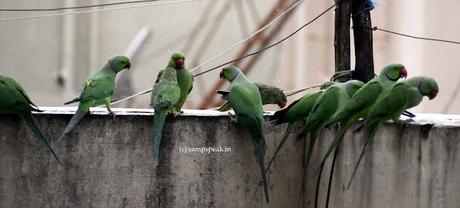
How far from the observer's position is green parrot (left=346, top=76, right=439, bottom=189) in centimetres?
407

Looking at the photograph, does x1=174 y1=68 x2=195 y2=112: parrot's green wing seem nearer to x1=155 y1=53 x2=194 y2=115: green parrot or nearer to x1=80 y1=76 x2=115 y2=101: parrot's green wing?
x1=155 y1=53 x2=194 y2=115: green parrot

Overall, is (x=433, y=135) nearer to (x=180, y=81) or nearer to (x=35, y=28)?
(x=180, y=81)

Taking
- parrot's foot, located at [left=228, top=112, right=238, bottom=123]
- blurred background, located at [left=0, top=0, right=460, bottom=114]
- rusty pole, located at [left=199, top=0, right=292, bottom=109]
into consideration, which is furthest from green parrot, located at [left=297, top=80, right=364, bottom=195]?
blurred background, located at [left=0, top=0, right=460, bottom=114]

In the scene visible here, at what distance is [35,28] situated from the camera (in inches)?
441

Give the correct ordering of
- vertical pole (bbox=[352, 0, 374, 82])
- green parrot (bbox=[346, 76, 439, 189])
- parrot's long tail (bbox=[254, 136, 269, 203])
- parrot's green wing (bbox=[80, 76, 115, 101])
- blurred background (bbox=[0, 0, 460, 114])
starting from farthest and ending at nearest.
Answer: blurred background (bbox=[0, 0, 460, 114]) → vertical pole (bbox=[352, 0, 374, 82]) → parrot's green wing (bbox=[80, 76, 115, 101]) → parrot's long tail (bbox=[254, 136, 269, 203]) → green parrot (bbox=[346, 76, 439, 189])

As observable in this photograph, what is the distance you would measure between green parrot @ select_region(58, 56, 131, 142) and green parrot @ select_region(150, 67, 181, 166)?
250 millimetres

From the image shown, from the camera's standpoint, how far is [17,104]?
4383mm

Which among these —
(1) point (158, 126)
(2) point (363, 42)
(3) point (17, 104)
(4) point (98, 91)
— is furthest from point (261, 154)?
(2) point (363, 42)

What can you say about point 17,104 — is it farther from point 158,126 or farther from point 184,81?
point 184,81

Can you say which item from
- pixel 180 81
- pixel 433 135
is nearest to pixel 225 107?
pixel 180 81

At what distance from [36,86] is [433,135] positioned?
8.27 metres

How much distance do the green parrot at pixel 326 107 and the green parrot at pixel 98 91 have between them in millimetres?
1032

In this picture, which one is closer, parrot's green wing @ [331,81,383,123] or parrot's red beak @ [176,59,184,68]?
parrot's green wing @ [331,81,383,123]

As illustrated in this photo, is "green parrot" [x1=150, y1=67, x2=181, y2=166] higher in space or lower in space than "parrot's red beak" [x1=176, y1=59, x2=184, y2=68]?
lower
